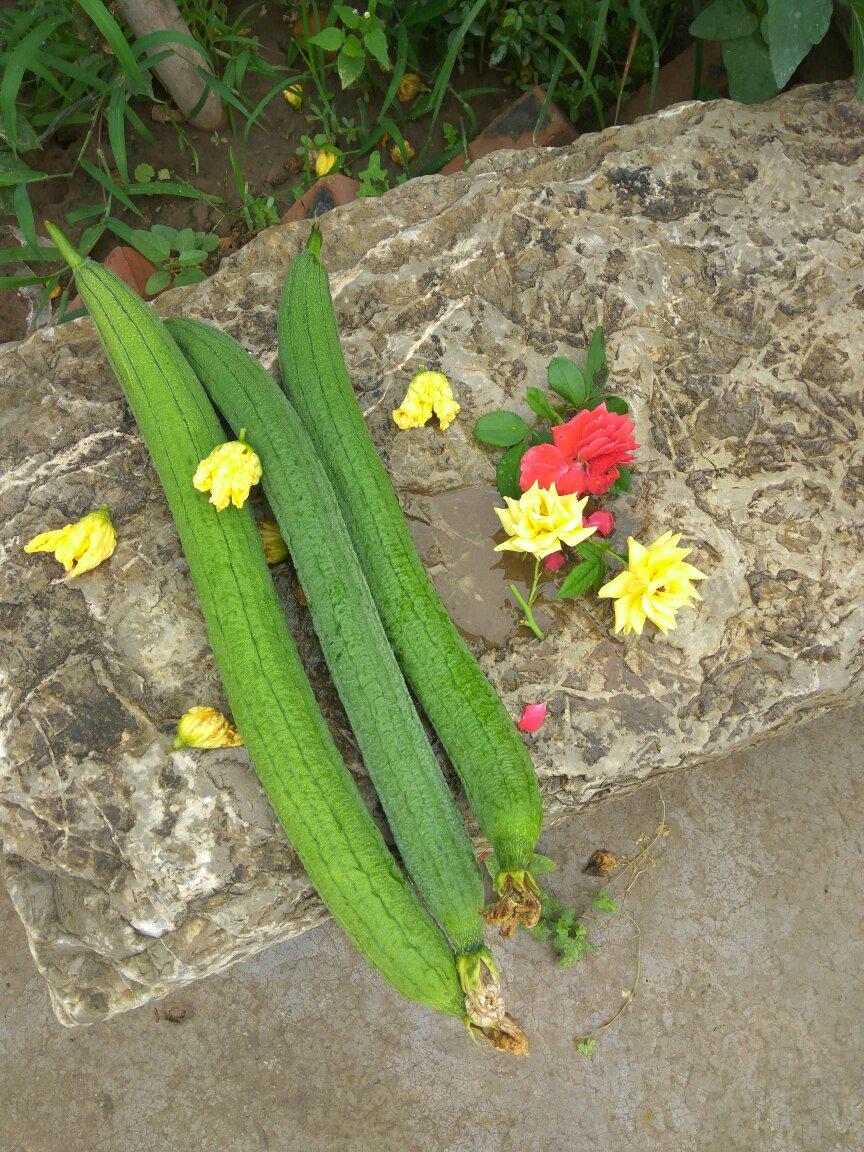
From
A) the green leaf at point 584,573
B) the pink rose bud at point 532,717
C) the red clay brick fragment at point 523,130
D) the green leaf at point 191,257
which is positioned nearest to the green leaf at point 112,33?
the green leaf at point 191,257

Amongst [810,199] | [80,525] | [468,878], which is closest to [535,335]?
[810,199]

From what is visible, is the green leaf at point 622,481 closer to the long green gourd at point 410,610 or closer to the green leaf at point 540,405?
the green leaf at point 540,405

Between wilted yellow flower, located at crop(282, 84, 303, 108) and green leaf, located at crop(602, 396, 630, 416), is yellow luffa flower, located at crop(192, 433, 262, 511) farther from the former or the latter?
wilted yellow flower, located at crop(282, 84, 303, 108)

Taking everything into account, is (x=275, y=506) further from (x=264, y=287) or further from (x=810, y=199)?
(x=810, y=199)

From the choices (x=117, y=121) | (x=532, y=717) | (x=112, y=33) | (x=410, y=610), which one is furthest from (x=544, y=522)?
(x=117, y=121)

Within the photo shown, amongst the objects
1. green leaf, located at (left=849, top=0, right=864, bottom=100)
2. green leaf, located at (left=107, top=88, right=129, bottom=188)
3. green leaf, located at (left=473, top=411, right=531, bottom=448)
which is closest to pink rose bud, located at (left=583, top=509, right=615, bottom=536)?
green leaf, located at (left=473, top=411, right=531, bottom=448)

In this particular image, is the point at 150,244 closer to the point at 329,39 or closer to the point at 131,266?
the point at 131,266
